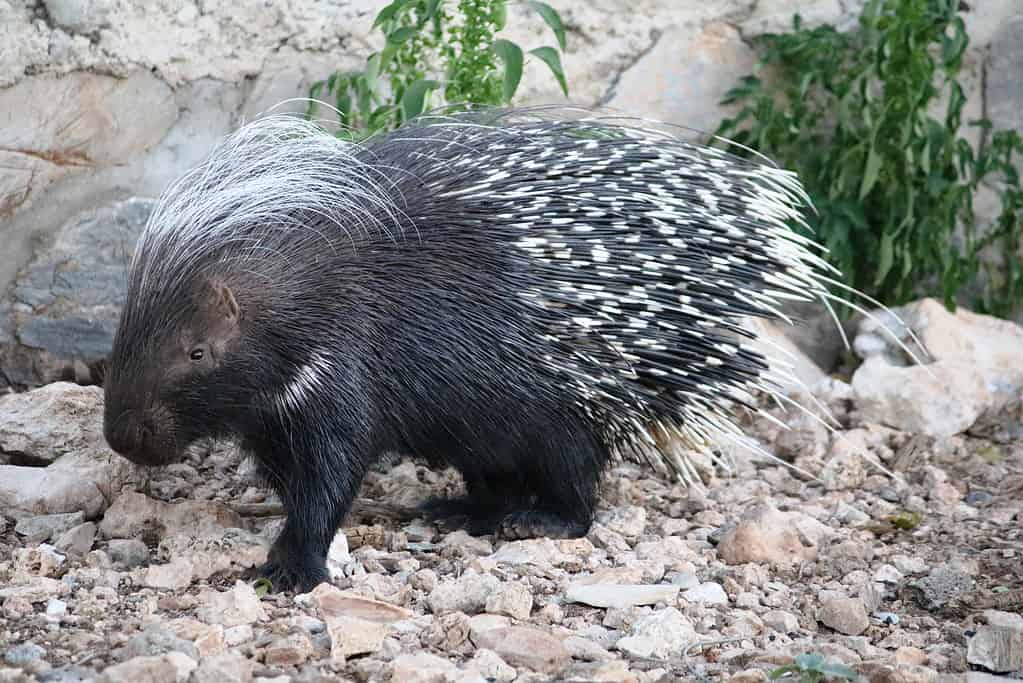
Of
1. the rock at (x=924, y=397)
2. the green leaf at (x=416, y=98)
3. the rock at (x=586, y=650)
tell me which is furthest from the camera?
the rock at (x=924, y=397)

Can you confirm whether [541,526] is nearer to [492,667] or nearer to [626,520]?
[626,520]

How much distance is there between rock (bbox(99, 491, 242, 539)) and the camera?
3.23m

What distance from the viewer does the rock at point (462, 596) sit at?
2.83 metres

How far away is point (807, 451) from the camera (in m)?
4.15

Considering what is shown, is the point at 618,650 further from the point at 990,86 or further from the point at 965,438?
the point at 990,86

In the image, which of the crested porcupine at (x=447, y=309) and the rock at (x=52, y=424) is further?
the rock at (x=52, y=424)

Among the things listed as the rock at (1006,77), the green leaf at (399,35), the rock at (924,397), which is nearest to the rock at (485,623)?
the green leaf at (399,35)

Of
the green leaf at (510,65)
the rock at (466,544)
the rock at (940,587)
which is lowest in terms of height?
the rock at (466,544)

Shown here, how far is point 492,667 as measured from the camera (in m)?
2.43

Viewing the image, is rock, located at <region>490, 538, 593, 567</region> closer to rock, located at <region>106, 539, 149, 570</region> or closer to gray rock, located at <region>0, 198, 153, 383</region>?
rock, located at <region>106, 539, 149, 570</region>

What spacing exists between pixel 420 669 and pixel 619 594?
2.43 feet

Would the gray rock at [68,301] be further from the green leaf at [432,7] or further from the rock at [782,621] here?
the rock at [782,621]

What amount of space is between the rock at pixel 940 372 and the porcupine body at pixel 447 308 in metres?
1.07

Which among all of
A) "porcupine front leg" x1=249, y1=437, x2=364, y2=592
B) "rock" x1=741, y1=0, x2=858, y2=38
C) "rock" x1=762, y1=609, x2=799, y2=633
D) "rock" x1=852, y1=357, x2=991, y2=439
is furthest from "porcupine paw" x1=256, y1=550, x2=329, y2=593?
"rock" x1=741, y1=0, x2=858, y2=38
